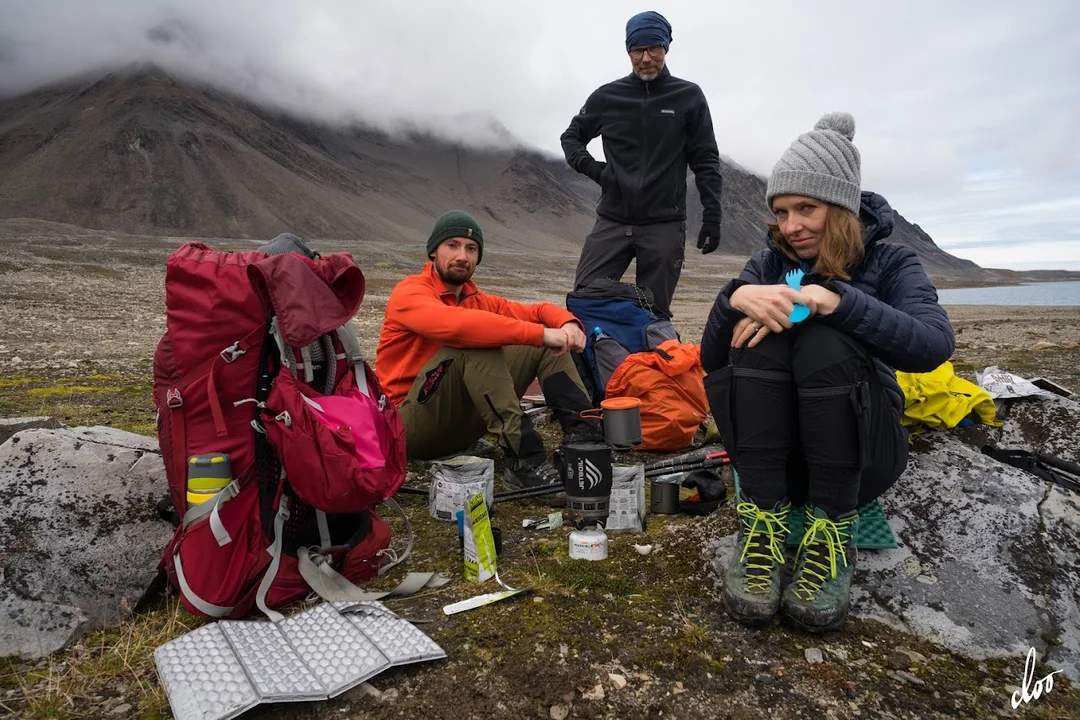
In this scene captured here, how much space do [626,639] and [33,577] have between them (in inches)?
85.0

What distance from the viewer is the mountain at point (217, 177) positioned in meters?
111

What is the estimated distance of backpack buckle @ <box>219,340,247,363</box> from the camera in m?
2.49

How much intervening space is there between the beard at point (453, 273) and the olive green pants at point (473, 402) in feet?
1.71

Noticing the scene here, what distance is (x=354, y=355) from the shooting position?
9.54 ft

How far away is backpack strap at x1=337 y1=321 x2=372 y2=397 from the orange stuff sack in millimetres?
2236

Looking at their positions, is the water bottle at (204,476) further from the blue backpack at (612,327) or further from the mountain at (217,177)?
the mountain at (217,177)

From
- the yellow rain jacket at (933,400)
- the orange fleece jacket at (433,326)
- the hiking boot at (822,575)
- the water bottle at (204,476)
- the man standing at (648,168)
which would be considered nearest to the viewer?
the hiking boot at (822,575)

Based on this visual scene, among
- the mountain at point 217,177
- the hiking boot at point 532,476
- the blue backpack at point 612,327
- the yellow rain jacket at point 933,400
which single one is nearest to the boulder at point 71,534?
the hiking boot at point 532,476

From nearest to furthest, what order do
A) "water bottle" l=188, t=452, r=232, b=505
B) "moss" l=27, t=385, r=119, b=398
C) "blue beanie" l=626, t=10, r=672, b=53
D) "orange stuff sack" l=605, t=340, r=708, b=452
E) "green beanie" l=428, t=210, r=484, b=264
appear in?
"water bottle" l=188, t=452, r=232, b=505 → "green beanie" l=428, t=210, r=484, b=264 → "orange stuff sack" l=605, t=340, r=708, b=452 → "blue beanie" l=626, t=10, r=672, b=53 → "moss" l=27, t=385, r=119, b=398

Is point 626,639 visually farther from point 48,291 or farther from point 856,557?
point 48,291

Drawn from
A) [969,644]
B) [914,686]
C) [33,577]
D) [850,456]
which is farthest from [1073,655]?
[33,577]

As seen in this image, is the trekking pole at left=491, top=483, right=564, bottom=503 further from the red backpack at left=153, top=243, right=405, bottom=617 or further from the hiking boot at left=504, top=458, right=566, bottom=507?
the red backpack at left=153, top=243, right=405, bottom=617

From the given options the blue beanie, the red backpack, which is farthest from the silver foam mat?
the blue beanie

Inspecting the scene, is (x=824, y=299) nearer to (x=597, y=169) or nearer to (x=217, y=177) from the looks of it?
(x=597, y=169)
